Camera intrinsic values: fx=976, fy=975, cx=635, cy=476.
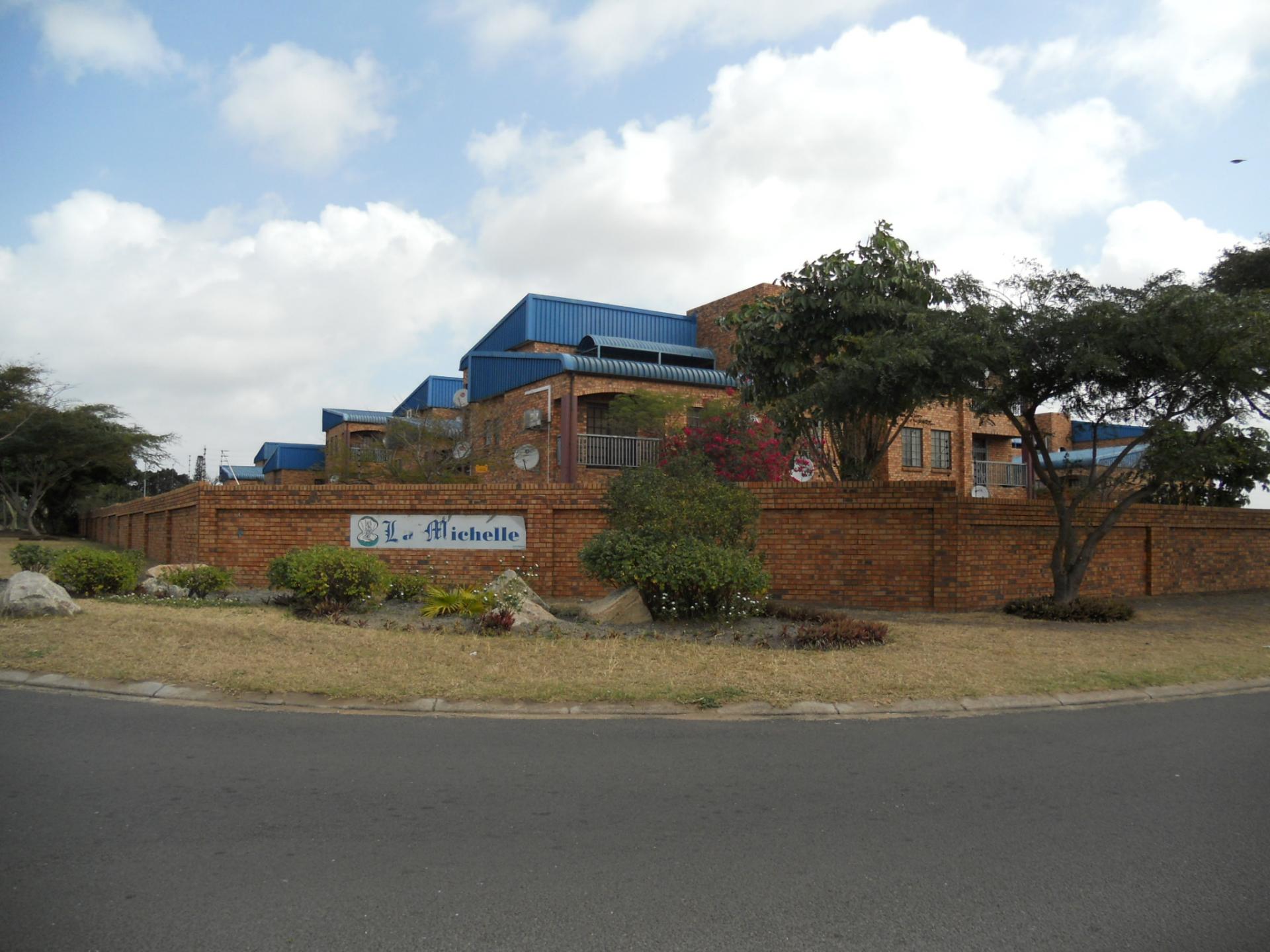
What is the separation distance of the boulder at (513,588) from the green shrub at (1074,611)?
6.85 m

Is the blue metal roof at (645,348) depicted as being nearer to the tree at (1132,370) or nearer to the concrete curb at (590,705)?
the tree at (1132,370)

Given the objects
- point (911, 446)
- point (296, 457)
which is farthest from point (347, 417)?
point (911, 446)

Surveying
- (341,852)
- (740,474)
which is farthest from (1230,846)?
(740,474)

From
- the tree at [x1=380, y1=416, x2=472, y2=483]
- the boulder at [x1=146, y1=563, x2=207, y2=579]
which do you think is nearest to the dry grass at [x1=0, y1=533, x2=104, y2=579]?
the boulder at [x1=146, y1=563, x2=207, y2=579]

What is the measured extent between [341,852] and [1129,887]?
139 inches

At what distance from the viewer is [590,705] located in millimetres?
7977

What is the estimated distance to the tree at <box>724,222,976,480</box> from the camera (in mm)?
13164

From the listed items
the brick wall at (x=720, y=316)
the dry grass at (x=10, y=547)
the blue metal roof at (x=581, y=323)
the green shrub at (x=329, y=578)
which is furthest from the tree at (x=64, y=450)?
the green shrub at (x=329, y=578)

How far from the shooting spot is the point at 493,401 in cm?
Answer: 2806

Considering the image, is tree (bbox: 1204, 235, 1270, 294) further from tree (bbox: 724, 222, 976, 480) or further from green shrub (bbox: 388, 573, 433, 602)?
green shrub (bbox: 388, 573, 433, 602)

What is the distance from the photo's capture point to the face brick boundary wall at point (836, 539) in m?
14.2

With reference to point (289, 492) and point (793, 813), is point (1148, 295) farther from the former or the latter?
point (289, 492)

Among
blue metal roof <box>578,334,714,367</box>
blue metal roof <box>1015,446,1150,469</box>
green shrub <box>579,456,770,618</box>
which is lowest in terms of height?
green shrub <box>579,456,770,618</box>

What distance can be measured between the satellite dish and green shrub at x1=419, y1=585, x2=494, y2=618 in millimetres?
11271
